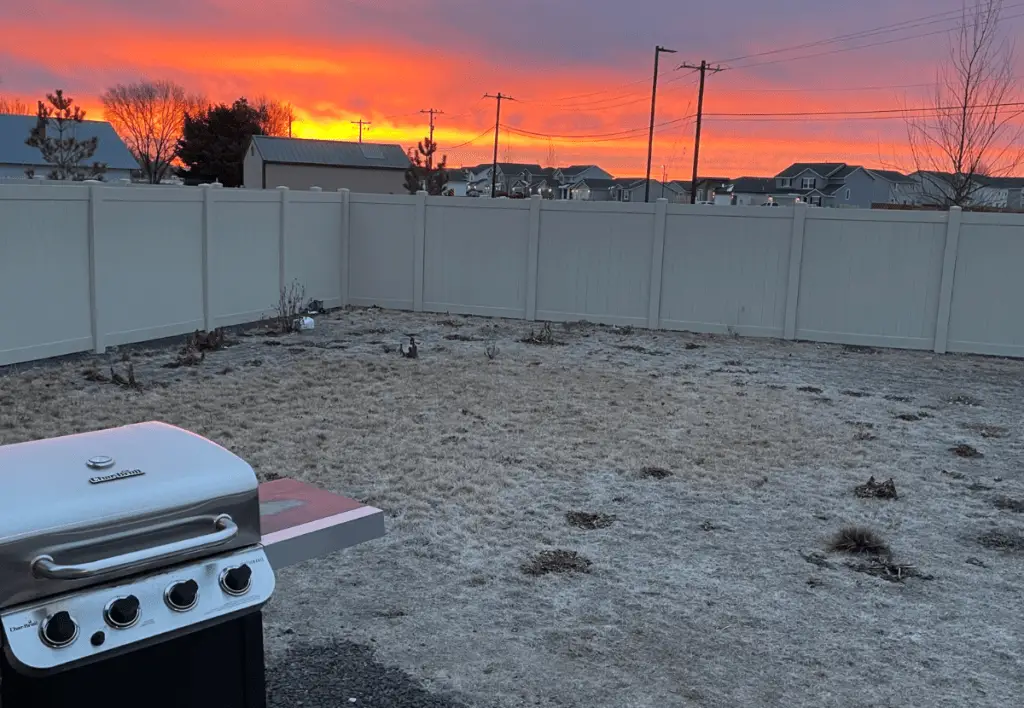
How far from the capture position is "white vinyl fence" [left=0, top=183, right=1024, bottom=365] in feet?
29.8

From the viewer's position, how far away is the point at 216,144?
2063 inches

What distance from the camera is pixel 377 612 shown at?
152 inches

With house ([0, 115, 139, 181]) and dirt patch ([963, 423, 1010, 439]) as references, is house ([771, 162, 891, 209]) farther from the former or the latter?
dirt patch ([963, 423, 1010, 439])

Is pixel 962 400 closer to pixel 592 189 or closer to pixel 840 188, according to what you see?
pixel 840 188

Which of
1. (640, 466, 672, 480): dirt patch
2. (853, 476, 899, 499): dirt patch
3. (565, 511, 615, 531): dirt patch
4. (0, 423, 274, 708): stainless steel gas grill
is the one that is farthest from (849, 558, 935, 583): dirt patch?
(0, 423, 274, 708): stainless steel gas grill

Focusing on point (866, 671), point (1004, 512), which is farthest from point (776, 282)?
Answer: point (866, 671)

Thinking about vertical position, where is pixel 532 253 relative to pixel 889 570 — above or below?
above

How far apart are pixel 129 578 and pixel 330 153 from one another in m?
56.1

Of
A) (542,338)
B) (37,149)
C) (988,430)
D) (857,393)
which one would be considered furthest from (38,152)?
(988,430)

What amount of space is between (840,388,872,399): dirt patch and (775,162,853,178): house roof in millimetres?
69533

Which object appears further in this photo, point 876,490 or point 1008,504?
point 876,490

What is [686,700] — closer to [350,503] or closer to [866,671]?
[866,671]

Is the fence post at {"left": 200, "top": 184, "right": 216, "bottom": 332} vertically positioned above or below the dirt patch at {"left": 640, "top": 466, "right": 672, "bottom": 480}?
above

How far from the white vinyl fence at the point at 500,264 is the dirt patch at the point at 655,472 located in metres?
6.19
